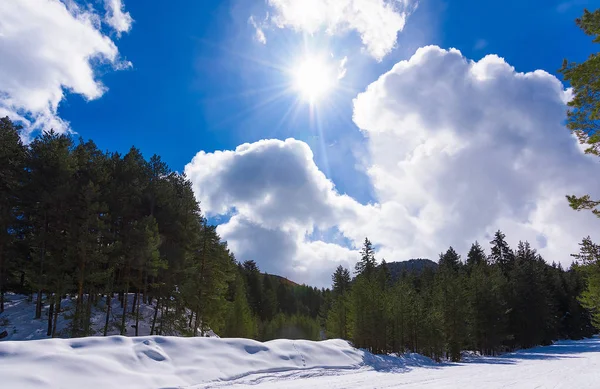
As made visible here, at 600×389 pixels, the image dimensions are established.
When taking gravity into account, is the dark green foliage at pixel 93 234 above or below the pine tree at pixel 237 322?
above

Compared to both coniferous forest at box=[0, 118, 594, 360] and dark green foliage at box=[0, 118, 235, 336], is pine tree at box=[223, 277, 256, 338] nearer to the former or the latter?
coniferous forest at box=[0, 118, 594, 360]

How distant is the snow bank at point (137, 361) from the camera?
34.8 feet

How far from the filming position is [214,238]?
3572 cm

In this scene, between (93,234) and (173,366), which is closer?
(173,366)

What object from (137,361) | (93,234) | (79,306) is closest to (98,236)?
(93,234)

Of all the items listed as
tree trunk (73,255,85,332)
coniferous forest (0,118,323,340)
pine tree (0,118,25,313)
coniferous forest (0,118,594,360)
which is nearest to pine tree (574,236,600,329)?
coniferous forest (0,118,594,360)

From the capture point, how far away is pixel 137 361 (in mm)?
13242

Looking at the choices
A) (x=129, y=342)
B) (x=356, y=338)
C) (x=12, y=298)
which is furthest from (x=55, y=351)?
(x=12, y=298)

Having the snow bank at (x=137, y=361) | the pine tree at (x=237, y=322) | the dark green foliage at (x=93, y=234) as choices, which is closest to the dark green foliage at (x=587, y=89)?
the snow bank at (x=137, y=361)

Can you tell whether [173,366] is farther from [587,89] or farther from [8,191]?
[8,191]

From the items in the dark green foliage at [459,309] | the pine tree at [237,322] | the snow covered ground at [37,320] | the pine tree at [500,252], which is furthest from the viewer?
the pine tree at [500,252]

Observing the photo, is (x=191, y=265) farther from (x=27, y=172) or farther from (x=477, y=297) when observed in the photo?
(x=477, y=297)

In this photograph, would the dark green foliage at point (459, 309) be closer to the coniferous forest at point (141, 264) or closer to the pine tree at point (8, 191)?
the coniferous forest at point (141, 264)

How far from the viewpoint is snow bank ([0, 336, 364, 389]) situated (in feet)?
34.8
